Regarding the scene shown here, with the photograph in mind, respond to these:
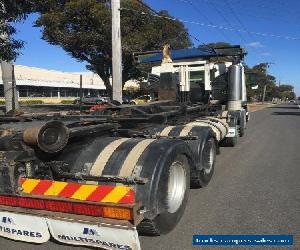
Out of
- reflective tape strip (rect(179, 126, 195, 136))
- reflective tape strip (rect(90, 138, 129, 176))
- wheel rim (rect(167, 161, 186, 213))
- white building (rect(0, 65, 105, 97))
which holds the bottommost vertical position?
wheel rim (rect(167, 161, 186, 213))

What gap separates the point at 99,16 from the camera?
3269 centimetres

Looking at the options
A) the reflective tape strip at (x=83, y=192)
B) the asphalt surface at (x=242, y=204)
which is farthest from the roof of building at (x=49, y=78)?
the reflective tape strip at (x=83, y=192)

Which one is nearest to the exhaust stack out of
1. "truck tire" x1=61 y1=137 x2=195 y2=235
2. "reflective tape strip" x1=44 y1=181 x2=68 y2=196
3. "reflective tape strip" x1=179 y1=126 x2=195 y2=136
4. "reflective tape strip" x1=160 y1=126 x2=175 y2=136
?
"reflective tape strip" x1=179 y1=126 x2=195 y2=136

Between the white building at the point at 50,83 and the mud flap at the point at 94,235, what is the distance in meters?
63.2

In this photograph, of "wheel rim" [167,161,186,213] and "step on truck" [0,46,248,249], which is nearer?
"step on truck" [0,46,248,249]

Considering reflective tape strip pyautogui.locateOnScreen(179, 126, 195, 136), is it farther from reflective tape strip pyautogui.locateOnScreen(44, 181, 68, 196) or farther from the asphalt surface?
reflective tape strip pyautogui.locateOnScreen(44, 181, 68, 196)

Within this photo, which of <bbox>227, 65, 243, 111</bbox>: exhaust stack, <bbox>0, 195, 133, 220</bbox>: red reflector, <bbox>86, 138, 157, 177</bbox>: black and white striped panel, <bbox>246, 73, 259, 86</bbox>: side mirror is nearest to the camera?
<bbox>0, 195, 133, 220</bbox>: red reflector

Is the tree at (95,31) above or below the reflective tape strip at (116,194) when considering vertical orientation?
above

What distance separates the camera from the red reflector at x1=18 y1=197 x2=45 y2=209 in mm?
3809

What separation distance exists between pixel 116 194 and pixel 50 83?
74.4m

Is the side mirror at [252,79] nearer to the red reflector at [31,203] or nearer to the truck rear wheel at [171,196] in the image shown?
the truck rear wheel at [171,196]

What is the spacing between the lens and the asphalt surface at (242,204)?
4.59 m

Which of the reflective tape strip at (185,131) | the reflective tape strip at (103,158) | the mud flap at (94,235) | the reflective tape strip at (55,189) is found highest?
the reflective tape strip at (185,131)

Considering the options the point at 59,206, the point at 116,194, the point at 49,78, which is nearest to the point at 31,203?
the point at 59,206
